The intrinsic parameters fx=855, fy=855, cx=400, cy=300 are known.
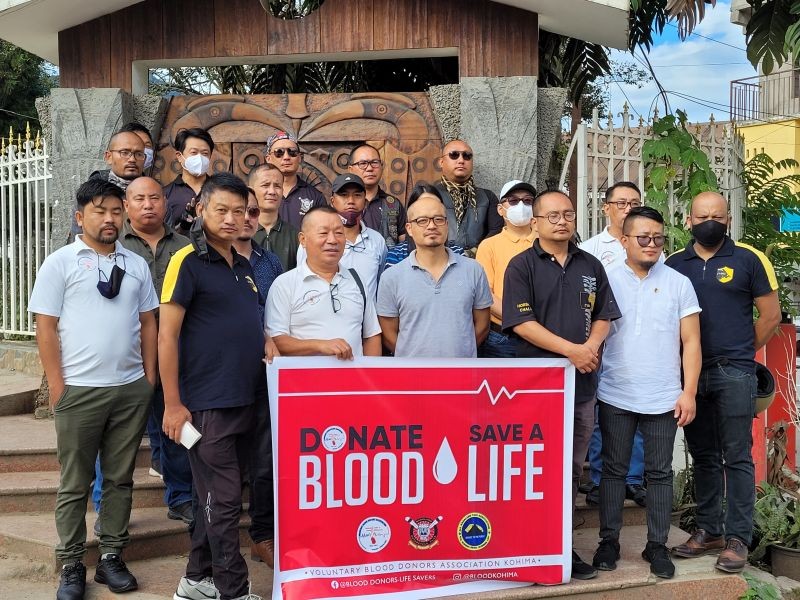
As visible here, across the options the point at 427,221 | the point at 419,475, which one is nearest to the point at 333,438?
the point at 419,475

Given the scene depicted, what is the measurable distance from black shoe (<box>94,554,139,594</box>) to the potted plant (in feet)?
12.6

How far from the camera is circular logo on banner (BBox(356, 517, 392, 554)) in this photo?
4055 millimetres

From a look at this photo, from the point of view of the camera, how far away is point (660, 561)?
4430mm

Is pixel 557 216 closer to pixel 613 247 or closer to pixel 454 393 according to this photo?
pixel 454 393

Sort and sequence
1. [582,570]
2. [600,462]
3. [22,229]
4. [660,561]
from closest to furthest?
[582,570] → [660,561] → [600,462] → [22,229]

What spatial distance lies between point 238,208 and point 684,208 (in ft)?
16.6

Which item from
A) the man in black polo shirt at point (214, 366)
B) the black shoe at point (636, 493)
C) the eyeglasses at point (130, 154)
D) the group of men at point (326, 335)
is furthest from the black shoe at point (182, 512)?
the black shoe at point (636, 493)

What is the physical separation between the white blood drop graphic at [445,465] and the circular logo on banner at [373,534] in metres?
0.34

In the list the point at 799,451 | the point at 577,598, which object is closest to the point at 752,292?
the point at 577,598

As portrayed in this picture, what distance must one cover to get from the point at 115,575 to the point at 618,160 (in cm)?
526

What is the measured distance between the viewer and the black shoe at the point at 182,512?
4.82m

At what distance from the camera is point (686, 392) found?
436 cm

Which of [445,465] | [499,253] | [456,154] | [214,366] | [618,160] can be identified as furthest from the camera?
[618,160]

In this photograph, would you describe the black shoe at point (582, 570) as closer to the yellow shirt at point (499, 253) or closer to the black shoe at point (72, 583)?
the yellow shirt at point (499, 253)
